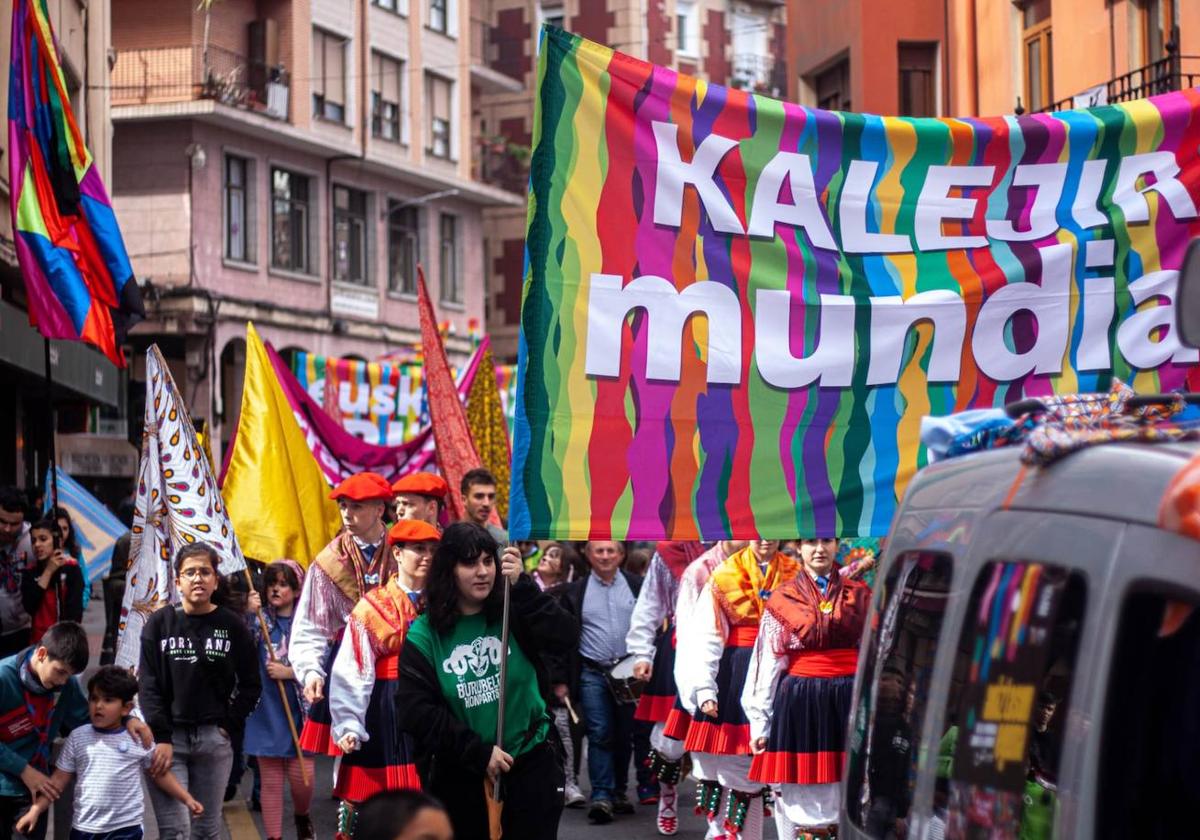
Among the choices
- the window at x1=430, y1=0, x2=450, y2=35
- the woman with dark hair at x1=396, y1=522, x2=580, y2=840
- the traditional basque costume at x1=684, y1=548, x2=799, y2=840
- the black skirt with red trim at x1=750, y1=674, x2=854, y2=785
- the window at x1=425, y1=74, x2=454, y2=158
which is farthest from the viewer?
the window at x1=430, y1=0, x2=450, y2=35

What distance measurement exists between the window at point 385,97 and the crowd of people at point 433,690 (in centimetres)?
3369

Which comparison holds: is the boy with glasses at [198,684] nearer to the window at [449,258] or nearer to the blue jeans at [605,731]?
the blue jeans at [605,731]

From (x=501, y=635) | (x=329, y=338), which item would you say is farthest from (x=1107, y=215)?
(x=329, y=338)

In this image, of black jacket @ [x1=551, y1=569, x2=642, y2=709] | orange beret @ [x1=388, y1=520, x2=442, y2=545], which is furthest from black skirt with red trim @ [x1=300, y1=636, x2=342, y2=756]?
black jacket @ [x1=551, y1=569, x2=642, y2=709]

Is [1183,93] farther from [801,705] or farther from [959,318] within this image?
[801,705]

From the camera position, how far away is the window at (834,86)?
26.2m

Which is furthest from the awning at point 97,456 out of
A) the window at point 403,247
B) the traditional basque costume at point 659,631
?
the traditional basque costume at point 659,631

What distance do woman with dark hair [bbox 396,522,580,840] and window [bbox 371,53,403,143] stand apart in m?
38.0

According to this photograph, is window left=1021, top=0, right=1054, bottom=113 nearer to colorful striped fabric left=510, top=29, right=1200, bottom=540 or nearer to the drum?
the drum

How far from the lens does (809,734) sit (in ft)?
29.2

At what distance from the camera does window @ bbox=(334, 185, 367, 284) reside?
43.6 metres

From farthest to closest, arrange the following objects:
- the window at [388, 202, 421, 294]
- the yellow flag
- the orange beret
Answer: the window at [388, 202, 421, 294]
the yellow flag
the orange beret

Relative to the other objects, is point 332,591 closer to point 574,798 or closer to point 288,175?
point 574,798

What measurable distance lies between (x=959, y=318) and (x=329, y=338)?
36496 millimetres
